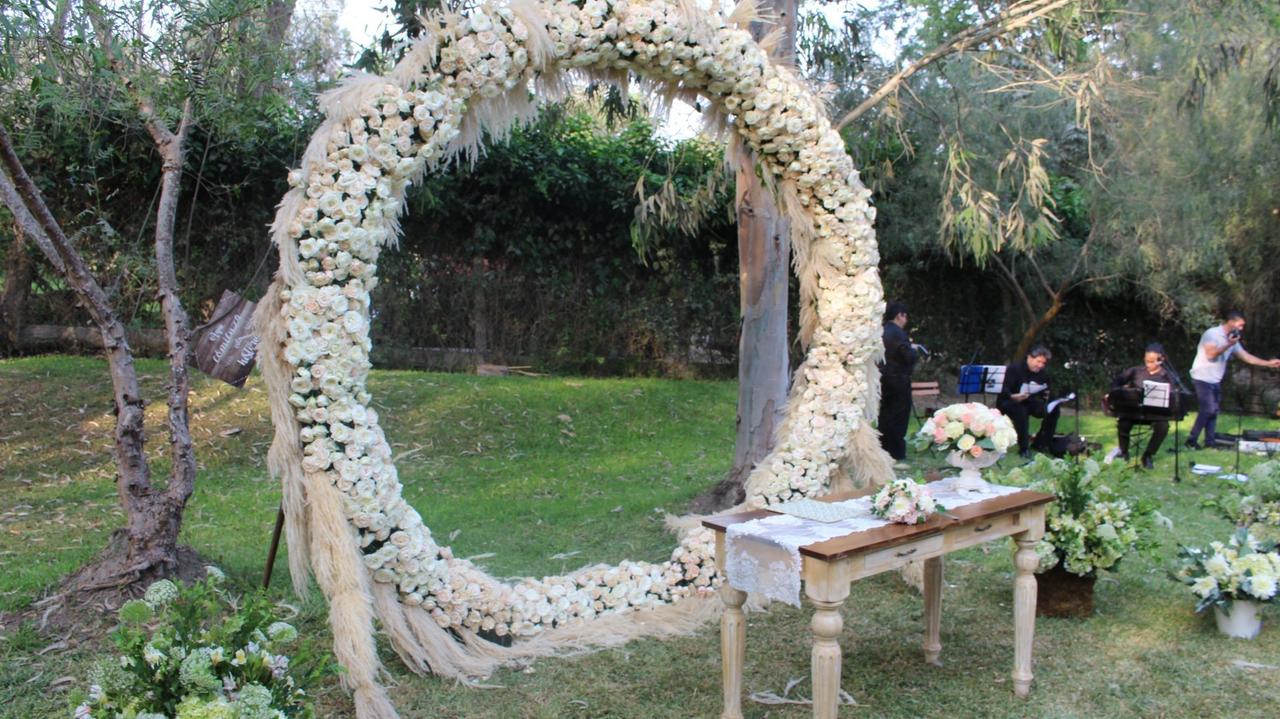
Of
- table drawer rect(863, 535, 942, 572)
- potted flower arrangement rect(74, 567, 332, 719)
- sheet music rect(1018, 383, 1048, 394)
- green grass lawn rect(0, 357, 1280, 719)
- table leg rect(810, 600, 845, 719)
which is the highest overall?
sheet music rect(1018, 383, 1048, 394)

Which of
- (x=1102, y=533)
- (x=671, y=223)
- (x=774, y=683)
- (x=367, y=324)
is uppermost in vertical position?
(x=671, y=223)

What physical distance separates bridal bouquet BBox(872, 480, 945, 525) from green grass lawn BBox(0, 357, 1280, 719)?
0.78 meters

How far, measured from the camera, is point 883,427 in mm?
8234

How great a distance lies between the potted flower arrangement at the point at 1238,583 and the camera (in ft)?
13.4

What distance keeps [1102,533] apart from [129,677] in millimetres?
3944

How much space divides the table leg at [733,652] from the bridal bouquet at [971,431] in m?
1.15

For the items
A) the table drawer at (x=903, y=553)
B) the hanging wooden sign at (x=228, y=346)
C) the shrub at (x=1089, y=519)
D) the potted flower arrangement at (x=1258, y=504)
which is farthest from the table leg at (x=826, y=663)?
the potted flower arrangement at (x=1258, y=504)

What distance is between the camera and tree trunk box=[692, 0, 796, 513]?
600 centimetres

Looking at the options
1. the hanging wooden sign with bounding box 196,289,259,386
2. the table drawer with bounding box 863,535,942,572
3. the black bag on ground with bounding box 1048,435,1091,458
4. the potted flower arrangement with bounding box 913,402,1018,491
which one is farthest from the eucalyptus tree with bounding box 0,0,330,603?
the black bag on ground with bounding box 1048,435,1091,458

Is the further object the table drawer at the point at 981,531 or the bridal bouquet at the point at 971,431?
the bridal bouquet at the point at 971,431

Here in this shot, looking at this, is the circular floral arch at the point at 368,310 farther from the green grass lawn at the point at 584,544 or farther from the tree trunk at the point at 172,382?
the tree trunk at the point at 172,382

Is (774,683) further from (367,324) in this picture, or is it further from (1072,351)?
(1072,351)

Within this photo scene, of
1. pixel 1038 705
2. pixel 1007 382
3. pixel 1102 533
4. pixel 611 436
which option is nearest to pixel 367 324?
pixel 1038 705

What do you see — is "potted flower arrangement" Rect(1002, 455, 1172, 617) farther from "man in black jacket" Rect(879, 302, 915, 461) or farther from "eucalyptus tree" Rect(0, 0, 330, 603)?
"eucalyptus tree" Rect(0, 0, 330, 603)
